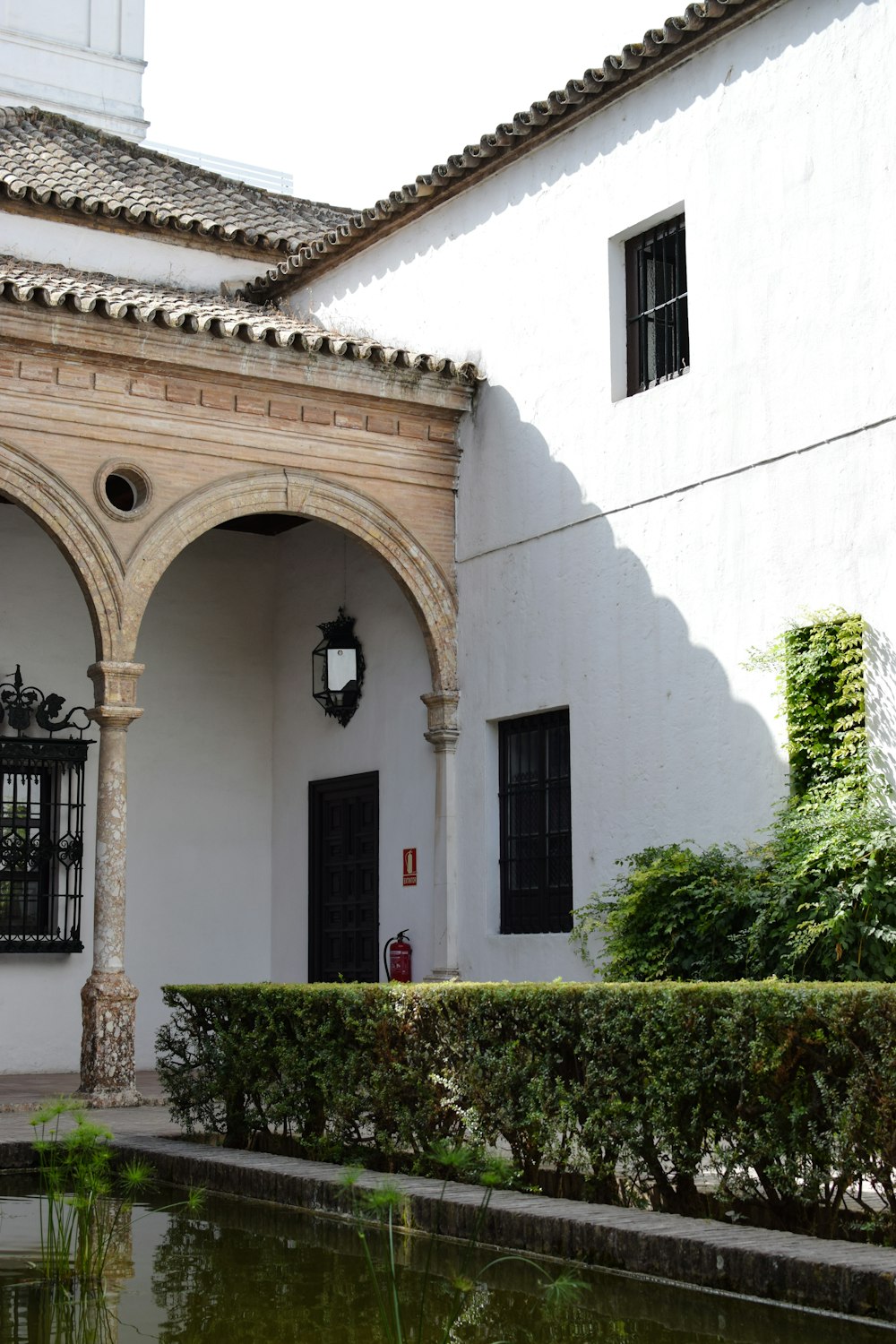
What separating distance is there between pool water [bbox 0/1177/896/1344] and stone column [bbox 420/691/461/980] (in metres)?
5.71

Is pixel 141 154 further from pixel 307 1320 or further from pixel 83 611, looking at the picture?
pixel 307 1320

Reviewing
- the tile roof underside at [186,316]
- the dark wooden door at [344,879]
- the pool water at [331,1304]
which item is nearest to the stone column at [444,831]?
the dark wooden door at [344,879]

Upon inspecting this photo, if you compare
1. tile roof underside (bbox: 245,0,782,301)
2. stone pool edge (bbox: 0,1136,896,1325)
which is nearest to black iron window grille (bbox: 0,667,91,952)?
tile roof underside (bbox: 245,0,782,301)

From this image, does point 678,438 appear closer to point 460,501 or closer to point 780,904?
point 460,501

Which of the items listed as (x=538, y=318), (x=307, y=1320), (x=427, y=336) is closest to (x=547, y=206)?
(x=538, y=318)

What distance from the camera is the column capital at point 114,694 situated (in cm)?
1014

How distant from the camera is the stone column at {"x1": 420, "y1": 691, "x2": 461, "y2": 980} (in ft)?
37.0

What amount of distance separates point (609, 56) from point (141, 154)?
20.6ft

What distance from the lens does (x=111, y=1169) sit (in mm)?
7031

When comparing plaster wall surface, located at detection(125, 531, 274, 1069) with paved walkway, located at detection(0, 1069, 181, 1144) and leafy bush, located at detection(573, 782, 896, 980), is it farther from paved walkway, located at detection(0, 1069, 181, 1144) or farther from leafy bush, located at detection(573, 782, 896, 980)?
leafy bush, located at detection(573, 782, 896, 980)

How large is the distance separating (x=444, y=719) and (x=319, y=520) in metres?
1.60

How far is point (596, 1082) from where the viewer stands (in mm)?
5594

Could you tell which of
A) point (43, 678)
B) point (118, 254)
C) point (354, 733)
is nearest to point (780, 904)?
point (354, 733)

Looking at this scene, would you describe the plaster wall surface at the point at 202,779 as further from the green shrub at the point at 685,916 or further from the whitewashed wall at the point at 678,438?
the green shrub at the point at 685,916
